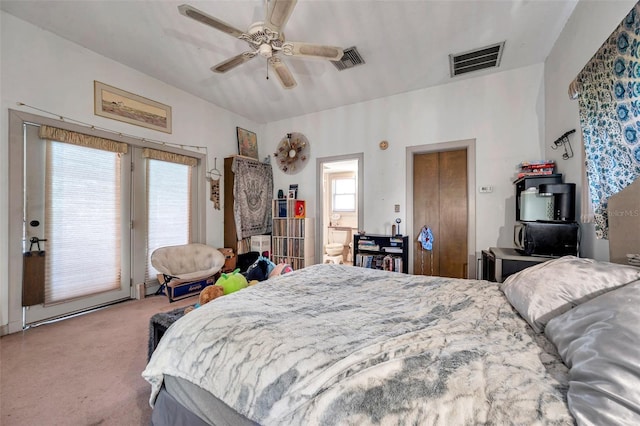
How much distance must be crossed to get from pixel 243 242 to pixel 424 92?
3.79 m

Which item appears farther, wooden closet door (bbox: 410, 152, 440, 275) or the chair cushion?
wooden closet door (bbox: 410, 152, 440, 275)

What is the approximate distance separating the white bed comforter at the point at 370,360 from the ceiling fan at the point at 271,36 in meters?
1.93

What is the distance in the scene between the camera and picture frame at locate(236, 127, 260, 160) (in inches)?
191

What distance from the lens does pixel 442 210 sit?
3795mm

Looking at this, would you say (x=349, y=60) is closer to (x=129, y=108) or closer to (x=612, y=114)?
(x=612, y=114)

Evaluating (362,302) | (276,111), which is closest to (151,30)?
(276,111)

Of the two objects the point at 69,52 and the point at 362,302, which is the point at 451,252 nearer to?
the point at 362,302

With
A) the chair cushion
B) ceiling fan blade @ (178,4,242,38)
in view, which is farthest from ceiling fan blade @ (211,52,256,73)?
the chair cushion

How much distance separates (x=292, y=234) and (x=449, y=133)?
9.78ft

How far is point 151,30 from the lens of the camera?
108 inches

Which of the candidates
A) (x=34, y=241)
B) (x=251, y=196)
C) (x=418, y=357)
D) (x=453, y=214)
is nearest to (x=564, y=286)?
(x=418, y=357)

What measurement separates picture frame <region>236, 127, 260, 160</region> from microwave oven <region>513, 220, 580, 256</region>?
4395 millimetres

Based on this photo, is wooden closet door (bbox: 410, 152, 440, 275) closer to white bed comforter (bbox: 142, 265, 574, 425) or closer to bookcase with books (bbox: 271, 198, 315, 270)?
bookcase with books (bbox: 271, 198, 315, 270)

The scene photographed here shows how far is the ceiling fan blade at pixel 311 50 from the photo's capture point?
2184 millimetres
